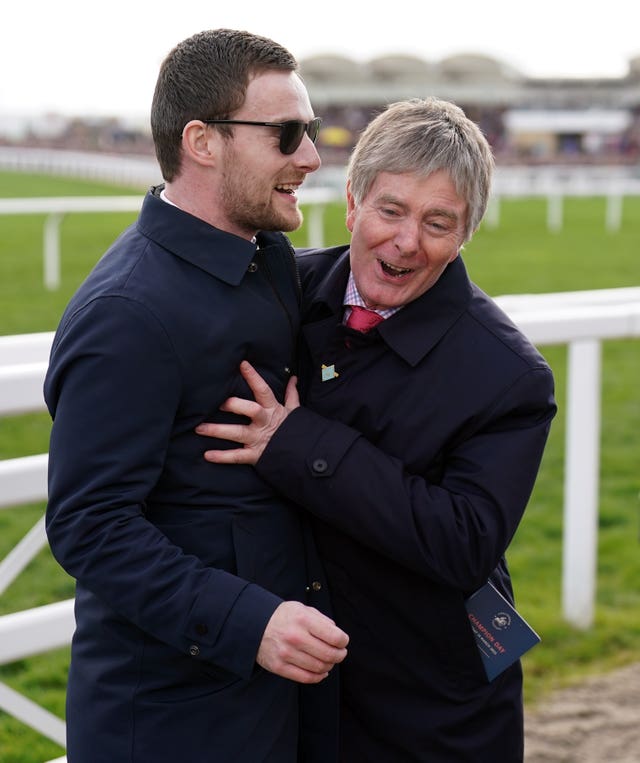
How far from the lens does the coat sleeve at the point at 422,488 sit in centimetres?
187

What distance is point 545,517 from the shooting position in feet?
17.1

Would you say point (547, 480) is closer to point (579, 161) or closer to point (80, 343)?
point (80, 343)

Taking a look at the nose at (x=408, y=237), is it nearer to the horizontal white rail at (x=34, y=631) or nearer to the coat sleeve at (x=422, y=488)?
the coat sleeve at (x=422, y=488)

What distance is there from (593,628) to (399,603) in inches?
78.7

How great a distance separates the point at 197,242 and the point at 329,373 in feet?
1.17

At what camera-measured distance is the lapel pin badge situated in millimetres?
2014

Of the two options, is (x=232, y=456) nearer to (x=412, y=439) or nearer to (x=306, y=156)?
(x=412, y=439)

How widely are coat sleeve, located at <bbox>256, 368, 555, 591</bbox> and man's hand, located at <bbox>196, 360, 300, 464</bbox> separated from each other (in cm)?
2

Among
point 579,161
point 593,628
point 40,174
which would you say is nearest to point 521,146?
point 579,161

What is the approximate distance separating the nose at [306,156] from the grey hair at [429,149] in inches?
4.8

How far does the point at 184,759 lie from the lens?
182 cm

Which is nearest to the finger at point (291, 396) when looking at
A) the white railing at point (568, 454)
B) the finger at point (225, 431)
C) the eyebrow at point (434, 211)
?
the finger at point (225, 431)

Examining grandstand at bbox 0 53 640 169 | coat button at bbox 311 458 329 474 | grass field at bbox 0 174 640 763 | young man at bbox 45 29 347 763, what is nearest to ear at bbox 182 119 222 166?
young man at bbox 45 29 347 763

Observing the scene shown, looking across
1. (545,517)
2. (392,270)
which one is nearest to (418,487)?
(392,270)
